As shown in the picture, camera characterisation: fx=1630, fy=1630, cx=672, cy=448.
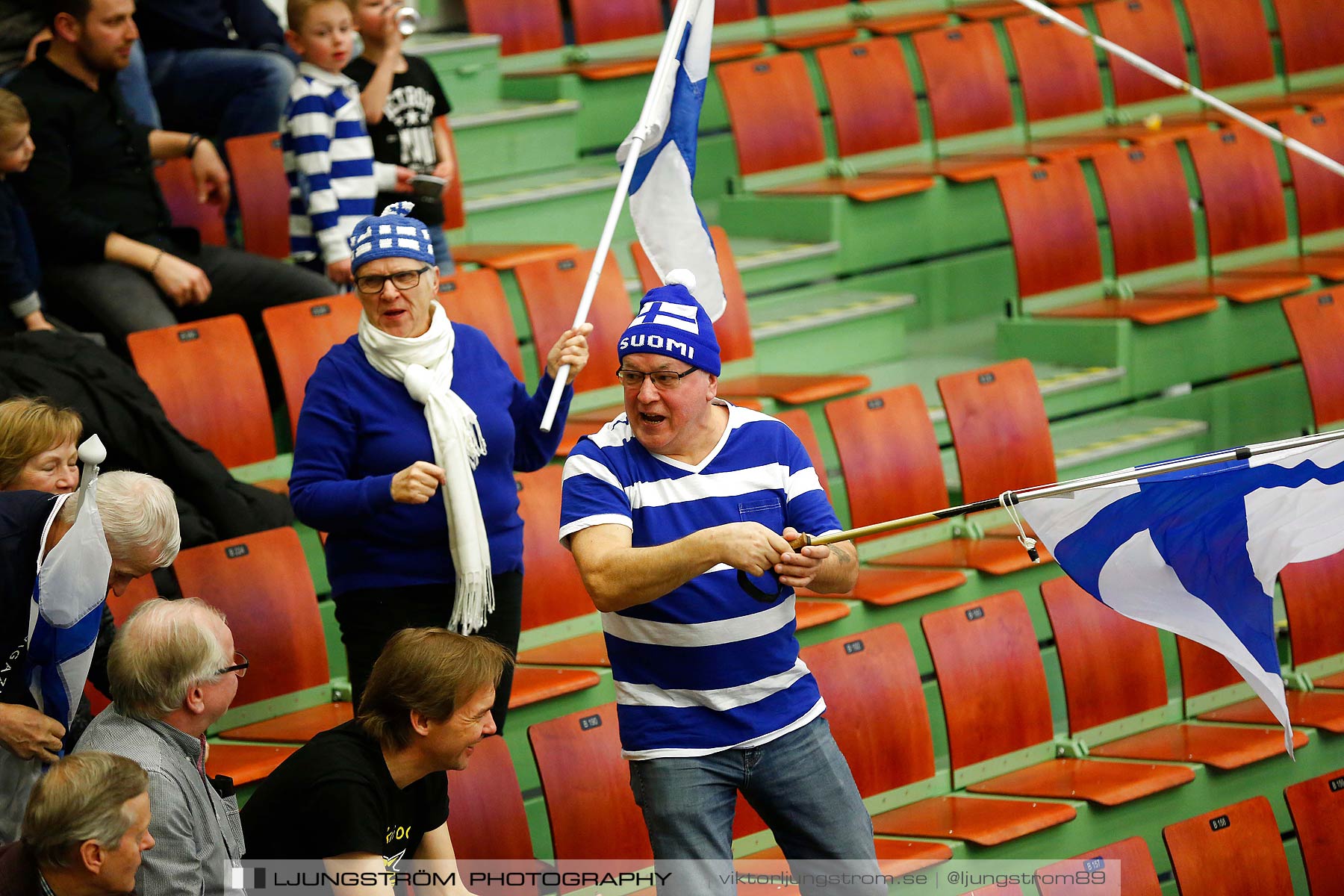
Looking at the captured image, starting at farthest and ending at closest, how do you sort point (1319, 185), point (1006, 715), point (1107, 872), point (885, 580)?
point (1319, 185)
point (885, 580)
point (1006, 715)
point (1107, 872)

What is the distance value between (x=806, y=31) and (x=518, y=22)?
1.11 m

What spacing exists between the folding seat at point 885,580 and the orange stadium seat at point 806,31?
2388 mm

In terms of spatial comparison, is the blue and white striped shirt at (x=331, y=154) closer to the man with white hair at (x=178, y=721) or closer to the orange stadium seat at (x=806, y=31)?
the man with white hair at (x=178, y=721)

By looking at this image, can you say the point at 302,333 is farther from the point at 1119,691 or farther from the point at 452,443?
the point at 1119,691

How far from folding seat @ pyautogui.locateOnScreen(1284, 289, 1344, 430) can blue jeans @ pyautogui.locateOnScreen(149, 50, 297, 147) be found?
2.86 meters

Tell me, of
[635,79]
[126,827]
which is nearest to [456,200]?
[635,79]

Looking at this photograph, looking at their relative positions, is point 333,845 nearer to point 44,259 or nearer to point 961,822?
point 961,822

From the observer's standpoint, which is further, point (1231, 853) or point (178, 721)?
point (1231, 853)

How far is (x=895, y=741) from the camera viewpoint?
317 centimetres

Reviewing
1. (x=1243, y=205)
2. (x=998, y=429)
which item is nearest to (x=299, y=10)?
(x=998, y=429)

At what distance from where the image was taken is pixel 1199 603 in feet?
7.24

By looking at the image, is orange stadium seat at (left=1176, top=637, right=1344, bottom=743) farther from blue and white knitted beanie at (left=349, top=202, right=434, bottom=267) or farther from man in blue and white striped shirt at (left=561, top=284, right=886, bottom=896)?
blue and white knitted beanie at (left=349, top=202, right=434, bottom=267)

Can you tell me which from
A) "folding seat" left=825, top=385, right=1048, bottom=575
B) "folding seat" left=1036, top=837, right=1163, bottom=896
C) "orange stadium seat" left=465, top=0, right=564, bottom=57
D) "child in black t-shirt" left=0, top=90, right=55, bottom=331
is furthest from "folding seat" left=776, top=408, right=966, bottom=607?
"orange stadium seat" left=465, top=0, right=564, bottom=57

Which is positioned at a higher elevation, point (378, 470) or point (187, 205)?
point (187, 205)
